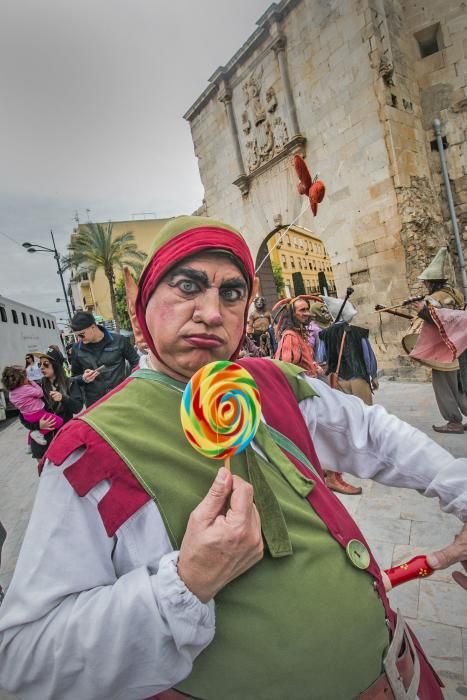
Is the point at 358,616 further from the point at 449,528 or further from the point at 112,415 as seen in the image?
the point at 449,528

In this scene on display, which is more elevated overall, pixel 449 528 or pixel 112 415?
pixel 112 415

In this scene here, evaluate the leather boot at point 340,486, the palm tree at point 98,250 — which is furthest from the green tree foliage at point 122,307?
the leather boot at point 340,486

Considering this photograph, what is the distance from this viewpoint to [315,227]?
9992 millimetres

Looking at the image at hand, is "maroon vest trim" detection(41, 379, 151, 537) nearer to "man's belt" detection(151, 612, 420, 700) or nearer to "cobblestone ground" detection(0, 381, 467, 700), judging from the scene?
"man's belt" detection(151, 612, 420, 700)

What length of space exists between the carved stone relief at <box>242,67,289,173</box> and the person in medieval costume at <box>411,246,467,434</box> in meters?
7.27

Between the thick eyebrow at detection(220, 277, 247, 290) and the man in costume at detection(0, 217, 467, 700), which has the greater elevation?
the thick eyebrow at detection(220, 277, 247, 290)

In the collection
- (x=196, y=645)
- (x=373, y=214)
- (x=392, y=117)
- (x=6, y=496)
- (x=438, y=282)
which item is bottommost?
(x=6, y=496)

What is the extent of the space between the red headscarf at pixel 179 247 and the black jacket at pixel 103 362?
3550 mm

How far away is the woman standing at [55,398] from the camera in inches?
176

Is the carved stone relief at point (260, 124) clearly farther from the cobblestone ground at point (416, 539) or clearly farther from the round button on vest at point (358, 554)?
the round button on vest at point (358, 554)

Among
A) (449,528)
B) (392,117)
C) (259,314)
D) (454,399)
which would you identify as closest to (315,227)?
(392,117)

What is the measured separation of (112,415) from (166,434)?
0.15 metres

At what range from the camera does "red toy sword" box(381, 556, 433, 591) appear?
1147 millimetres

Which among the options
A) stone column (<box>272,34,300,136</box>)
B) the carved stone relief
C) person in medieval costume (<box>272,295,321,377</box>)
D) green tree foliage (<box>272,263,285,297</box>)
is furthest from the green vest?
green tree foliage (<box>272,263,285,297</box>)
